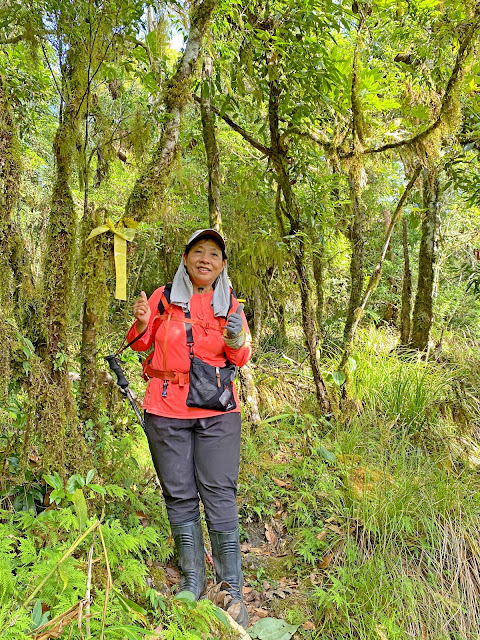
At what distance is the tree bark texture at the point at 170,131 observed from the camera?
2.67 metres

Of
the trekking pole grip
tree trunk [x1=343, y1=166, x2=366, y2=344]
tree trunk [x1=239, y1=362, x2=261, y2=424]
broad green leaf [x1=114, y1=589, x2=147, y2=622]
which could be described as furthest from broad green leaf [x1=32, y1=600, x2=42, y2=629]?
tree trunk [x1=343, y1=166, x2=366, y2=344]

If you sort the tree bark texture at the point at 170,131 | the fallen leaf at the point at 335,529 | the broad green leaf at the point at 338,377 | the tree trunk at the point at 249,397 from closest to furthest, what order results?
the tree bark texture at the point at 170,131
the fallen leaf at the point at 335,529
the tree trunk at the point at 249,397
the broad green leaf at the point at 338,377

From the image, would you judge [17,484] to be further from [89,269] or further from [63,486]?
[89,269]

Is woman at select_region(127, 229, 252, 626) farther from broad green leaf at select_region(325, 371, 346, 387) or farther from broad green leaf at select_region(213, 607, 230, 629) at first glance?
broad green leaf at select_region(325, 371, 346, 387)

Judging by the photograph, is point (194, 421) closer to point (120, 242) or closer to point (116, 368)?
point (116, 368)

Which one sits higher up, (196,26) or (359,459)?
(196,26)

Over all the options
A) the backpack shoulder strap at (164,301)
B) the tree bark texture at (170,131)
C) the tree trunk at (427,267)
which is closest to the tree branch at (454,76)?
the tree trunk at (427,267)

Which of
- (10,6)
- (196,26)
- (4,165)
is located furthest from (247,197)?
(4,165)

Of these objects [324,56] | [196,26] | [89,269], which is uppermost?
[324,56]

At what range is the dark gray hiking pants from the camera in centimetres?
258

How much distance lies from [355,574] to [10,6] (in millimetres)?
4094

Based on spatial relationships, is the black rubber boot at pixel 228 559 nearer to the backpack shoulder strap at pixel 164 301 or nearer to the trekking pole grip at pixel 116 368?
the trekking pole grip at pixel 116 368

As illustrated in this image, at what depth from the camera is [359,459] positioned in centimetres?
397

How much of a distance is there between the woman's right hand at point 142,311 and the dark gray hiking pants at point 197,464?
537mm
